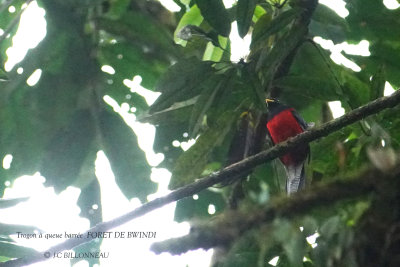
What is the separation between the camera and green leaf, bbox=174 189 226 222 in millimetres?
3402

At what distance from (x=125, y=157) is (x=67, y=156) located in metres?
0.27

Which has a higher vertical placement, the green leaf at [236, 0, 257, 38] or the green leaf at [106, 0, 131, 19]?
the green leaf at [106, 0, 131, 19]

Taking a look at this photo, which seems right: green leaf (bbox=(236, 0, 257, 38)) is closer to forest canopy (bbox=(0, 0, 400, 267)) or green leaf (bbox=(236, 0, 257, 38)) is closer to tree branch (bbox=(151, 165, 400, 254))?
forest canopy (bbox=(0, 0, 400, 267))

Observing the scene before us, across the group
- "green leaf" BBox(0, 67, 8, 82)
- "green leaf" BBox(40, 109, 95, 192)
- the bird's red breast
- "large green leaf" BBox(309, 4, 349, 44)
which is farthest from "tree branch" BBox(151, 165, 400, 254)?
the bird's red breast

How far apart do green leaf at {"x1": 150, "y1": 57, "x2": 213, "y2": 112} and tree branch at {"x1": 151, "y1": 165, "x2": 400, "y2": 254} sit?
1647 mm

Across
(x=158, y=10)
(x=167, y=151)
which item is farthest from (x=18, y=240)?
(x=158, y=10)

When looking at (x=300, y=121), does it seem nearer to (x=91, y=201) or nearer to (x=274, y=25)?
(x=274, y=25)

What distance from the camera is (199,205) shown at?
3.48 m

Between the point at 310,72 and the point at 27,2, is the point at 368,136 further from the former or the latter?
the point at 27,2

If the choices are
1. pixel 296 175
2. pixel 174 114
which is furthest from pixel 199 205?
pixel 296 175

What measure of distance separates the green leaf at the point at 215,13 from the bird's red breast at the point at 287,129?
1374 mm

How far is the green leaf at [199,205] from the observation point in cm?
340

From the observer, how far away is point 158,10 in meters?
3.38

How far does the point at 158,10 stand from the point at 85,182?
0.97 meters
